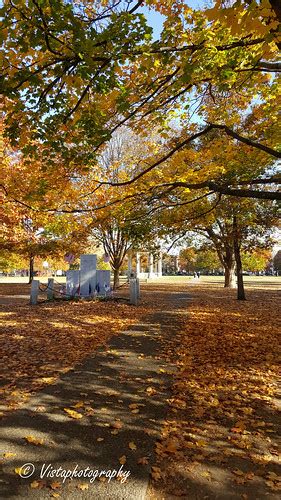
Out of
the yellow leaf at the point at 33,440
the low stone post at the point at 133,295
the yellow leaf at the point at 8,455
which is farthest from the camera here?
the low stone post at the point at 133,295

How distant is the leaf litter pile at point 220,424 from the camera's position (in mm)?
3004

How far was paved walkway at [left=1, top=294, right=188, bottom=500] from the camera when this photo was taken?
2873mm

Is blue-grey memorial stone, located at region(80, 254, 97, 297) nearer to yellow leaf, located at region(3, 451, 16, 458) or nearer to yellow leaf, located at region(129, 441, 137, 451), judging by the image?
yellow leaf, located at region(129, 441, 137, 451)

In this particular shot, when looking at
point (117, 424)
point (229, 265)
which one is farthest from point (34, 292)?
point (229, 265)

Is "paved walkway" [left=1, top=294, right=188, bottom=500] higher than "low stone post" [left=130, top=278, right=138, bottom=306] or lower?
lower

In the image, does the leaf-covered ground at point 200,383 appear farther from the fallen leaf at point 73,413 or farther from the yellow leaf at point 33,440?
the yellow leaf at point 33,440

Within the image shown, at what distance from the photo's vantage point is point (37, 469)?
10.0ft

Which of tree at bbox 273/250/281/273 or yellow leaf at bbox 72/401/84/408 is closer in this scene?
yellow leaf at bbox 72/401/84/408

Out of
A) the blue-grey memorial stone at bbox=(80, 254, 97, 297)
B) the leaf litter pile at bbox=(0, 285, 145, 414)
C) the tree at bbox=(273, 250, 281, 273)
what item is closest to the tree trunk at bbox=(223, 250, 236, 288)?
the blue-grey memorial stone at bbox=(80, 254, 97, 297)

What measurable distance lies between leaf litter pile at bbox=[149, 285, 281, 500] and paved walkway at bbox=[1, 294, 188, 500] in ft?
0.72

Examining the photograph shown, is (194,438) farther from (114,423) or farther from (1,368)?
(1,368)

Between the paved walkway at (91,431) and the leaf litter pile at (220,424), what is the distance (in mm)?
220

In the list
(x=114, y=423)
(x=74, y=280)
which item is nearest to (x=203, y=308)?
(x=74, y=280)

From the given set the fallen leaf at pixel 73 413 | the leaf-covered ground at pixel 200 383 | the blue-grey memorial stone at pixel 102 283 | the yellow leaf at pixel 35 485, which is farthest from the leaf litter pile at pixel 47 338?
the blue-grey memorial stone at pixel 102 283
